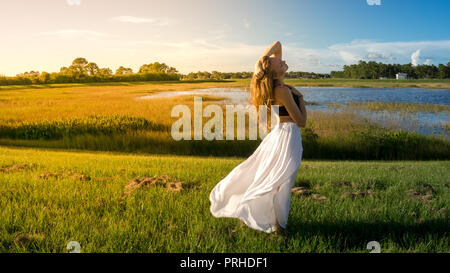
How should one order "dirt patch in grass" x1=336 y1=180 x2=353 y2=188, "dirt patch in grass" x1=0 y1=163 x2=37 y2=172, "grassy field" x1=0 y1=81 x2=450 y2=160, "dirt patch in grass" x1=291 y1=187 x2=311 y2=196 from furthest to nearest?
"grassy field" x1=0 y1=81 x2=450 y2=160 < "dirt patch in grass" x1=0 y1=163 x2=37 y2=172 < "dirt patch in grass" x1=336 y1=180 x2=353 y2=188 < "dirt patch in grass" x1=291 y1=187 x2=311 y2=196

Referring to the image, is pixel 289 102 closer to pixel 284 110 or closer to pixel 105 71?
pixel 284 110

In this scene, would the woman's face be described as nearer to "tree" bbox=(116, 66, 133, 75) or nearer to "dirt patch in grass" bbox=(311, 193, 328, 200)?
"dirt patch in grass" bbox=(311, 193, 328, 200)

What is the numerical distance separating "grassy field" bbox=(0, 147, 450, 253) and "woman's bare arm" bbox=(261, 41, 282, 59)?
73.4 inches

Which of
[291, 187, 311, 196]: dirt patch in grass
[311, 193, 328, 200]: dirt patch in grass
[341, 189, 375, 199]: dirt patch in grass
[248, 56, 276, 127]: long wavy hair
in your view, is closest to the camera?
[248, 56, 276, 127]: long wavy hair

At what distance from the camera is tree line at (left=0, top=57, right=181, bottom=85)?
75.0 ft

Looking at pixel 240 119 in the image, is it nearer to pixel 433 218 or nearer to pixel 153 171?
pixel 153 171

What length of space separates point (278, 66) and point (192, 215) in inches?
80.3

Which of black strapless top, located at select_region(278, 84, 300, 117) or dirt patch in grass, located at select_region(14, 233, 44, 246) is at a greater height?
black strapless top, located at select_region(278, 84, 300, 117)

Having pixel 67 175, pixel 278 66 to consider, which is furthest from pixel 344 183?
pixel 67 175

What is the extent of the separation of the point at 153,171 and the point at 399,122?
13.1 meters

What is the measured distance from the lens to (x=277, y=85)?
133 inches

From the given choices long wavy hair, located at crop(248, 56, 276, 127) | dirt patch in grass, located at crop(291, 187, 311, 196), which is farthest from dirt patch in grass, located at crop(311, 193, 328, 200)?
long wavy hair, located at crop(248, 56, 276, 127)

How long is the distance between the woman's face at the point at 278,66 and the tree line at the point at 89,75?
22.2m

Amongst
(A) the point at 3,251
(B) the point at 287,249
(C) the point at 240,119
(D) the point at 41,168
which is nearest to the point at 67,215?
(A) the point at 3,251
